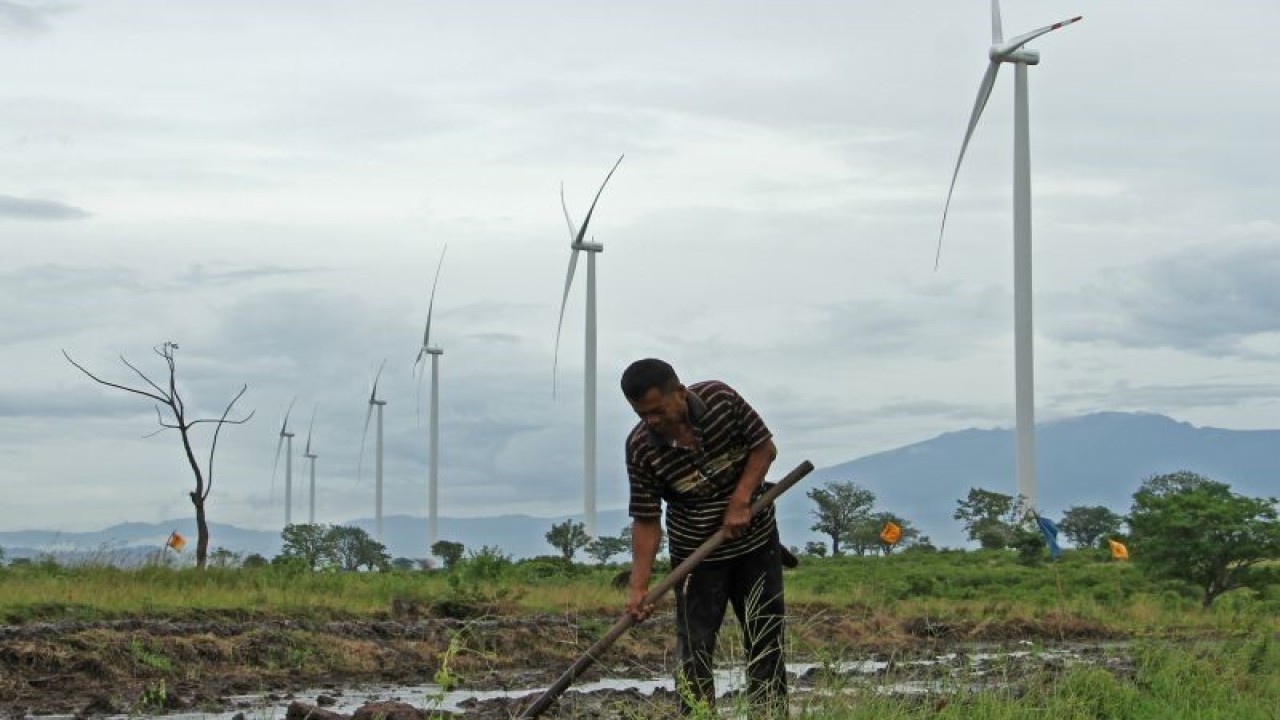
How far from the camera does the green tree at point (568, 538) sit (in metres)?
38.6

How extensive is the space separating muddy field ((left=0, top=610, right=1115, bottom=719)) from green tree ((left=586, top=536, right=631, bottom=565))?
21896mm

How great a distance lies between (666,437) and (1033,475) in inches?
864

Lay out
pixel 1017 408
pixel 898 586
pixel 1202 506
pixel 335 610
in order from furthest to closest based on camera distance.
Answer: pixel 1017 408
pixel 898 586
pixel 1202 506
pixel 335 610

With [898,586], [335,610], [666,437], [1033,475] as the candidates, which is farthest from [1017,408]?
[666,437]

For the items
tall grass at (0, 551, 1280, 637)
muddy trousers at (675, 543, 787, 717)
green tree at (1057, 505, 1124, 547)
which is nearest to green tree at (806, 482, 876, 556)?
green tree at (1057, 505, 1124, 547)

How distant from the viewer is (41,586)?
16281 mm

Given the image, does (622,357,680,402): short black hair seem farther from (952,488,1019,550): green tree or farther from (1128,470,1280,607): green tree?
(952,488,1019,550): green tree

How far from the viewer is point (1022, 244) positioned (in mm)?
29188

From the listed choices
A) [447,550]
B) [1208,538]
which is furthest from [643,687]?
[447,550]

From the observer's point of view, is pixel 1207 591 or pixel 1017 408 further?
pixel 1017 408

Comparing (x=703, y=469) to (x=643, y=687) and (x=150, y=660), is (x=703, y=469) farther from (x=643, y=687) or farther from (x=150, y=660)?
(x=150, y=660)

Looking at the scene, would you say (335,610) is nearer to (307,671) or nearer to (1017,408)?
(307,671)

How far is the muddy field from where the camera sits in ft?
32.8

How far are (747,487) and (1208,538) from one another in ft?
45.8
